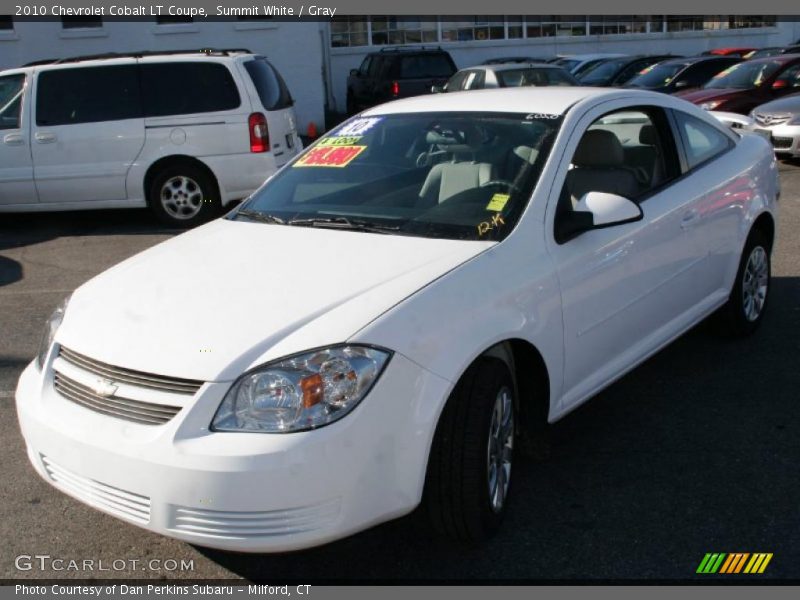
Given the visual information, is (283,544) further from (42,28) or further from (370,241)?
(42,28)

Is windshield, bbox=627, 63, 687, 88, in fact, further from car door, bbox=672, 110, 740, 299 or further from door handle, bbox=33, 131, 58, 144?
car door, bbox=672, 110, 740, 299

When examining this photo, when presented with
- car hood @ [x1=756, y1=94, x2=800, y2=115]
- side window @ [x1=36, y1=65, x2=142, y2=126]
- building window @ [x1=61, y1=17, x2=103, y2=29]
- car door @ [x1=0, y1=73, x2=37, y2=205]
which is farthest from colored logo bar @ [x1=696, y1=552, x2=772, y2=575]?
building window @ [x1=61, y1=17, x2=103, y2=29]

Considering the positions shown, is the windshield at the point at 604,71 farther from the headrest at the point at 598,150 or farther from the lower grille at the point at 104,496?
the lower grille at the point at 104,496

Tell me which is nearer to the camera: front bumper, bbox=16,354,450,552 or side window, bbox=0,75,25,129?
front bumper, bbox=16,354,450,552

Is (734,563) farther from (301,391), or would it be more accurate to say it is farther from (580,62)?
(580,62)

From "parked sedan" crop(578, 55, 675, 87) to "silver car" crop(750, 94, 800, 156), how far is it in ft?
22.8

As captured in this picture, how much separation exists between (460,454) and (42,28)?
19.4m

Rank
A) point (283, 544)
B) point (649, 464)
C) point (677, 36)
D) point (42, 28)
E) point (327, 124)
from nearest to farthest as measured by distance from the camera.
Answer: point (283, 544)
point (649, 464)
point (42, 28)
point (327, 124)
point (677, 36)

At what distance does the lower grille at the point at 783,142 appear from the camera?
1239 cm

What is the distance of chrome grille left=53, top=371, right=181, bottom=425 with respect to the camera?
3.00 m

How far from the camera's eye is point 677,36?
31.3m

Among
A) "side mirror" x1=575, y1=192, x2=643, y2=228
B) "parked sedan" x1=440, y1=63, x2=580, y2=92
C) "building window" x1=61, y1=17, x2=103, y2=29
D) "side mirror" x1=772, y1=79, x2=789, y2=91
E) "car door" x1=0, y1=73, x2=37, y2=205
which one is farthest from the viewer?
"building window" x1=61, y1=17, x2=103, y2=29

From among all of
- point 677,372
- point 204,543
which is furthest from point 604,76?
point 204,543

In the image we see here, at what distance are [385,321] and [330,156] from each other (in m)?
1.85
